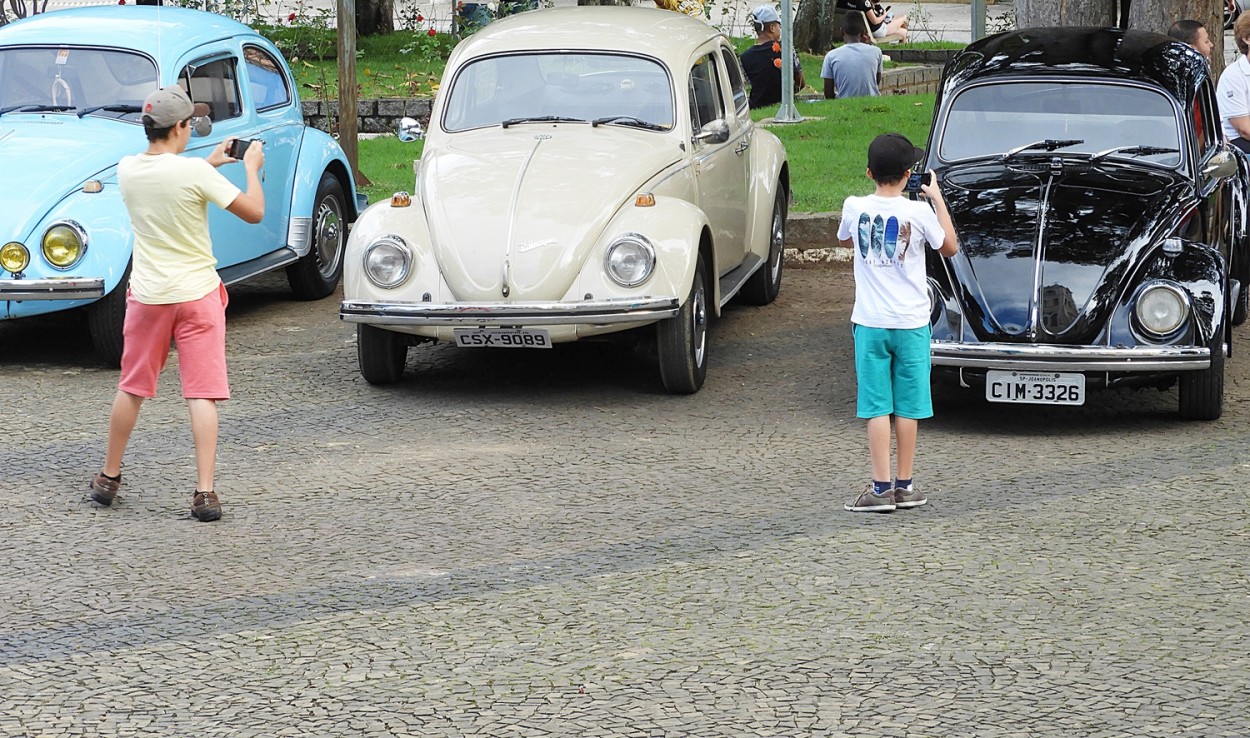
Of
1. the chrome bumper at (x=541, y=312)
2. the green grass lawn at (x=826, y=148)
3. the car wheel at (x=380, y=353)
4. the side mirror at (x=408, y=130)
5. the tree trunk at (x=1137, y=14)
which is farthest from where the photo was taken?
the green grass lawn at (x=826, y=148)

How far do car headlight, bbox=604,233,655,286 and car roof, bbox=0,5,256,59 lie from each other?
3.58 metres

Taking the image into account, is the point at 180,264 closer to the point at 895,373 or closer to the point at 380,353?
the point at 380,353

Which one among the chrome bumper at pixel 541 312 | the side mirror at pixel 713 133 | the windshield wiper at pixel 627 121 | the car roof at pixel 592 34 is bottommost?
the chrome bumper at pixel 541 312

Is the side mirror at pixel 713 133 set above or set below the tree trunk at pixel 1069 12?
below

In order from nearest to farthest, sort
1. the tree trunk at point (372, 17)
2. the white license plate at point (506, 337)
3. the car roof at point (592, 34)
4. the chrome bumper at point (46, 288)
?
the white license plate at point (506, 337), the chrome bumper at point (46, 288), the car roof at point (592, 34), the tree trunk at point (372, 17)

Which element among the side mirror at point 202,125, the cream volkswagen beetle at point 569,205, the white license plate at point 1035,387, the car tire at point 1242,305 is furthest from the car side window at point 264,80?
the car tire at point 1242,305

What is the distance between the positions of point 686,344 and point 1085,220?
2.05m

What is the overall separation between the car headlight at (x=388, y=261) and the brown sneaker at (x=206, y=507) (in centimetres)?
205

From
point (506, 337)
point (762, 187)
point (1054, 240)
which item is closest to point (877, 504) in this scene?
point (1054, 240)

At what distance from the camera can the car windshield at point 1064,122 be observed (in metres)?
8.70

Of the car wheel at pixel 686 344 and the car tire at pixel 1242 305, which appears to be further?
Answer: the car tire at pixel 1242 305

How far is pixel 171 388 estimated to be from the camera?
865cm

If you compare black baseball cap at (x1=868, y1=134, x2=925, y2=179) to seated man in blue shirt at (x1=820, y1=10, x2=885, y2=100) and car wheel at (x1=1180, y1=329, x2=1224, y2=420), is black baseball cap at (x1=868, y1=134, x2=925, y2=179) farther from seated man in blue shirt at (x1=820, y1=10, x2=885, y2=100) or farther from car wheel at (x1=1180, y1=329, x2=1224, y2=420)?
seated man in blue shirt at (x1=820, y1=10, x2=885, y2=100)

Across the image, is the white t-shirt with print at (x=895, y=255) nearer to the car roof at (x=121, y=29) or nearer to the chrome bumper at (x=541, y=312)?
the chrome bumper at (x=541, y=312)
